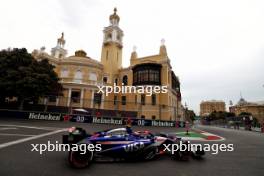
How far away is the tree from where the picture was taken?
20.6m

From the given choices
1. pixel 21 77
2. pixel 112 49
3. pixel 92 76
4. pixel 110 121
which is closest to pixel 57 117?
pixel 110 121

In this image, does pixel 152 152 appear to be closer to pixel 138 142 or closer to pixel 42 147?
pixel 138 142

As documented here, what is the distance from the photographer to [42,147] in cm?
707

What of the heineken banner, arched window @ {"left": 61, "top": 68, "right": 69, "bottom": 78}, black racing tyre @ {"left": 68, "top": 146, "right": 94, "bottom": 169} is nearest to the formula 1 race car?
black racing tyre @ {"left": 68, "top": 146, "right": 94, "bottom": 169}

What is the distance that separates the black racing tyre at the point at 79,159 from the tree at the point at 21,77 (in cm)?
1944

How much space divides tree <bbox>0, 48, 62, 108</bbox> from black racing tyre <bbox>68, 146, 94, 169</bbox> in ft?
63.8

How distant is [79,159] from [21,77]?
21685mm

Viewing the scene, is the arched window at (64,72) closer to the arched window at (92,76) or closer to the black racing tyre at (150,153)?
the arched window at (92,76)

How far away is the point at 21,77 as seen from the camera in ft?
70.0

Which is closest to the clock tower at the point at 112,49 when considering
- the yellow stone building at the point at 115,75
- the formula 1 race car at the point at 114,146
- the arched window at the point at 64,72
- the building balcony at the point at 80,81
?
the yellow stone building at the point at 115,75

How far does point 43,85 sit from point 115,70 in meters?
21.0

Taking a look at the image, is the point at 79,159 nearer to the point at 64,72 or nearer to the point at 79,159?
the point at 79,159

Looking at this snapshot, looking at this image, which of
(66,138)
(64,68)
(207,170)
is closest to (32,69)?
(64,68)

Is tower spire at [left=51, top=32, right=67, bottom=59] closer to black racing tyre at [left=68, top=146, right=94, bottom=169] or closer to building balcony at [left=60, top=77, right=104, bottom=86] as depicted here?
building balcony at [left=60, top=77, right=104, bottom=86]
